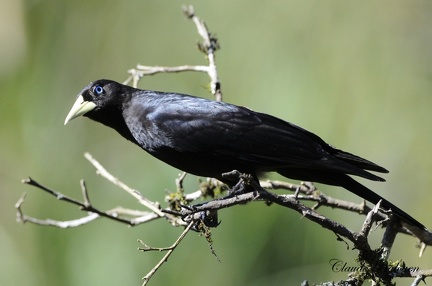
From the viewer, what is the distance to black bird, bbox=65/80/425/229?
4070 mm

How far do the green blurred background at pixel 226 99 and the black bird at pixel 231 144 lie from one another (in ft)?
2.91

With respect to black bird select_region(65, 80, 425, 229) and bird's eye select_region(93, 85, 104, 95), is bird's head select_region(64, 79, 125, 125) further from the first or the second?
black bird select_region(65, 80, 425, 229)

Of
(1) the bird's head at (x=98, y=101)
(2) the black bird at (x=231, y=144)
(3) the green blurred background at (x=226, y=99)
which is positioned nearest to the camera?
(2) the black bird at (x=231, y=144)

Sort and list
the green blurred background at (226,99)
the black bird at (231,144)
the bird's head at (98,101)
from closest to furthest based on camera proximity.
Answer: the black bird at (231,144) < the bird's head at (98,101) < the green blurred background at (226,99)

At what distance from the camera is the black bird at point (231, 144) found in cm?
407

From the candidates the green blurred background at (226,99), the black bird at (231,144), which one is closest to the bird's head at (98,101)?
the black bird at (231,144)

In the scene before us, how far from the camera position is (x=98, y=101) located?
4590mm

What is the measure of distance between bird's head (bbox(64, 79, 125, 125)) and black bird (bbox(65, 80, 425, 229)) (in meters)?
0.15

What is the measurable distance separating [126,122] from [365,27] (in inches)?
103

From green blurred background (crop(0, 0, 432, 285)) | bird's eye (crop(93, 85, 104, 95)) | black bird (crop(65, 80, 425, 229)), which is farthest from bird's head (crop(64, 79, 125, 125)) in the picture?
green blurred background (crop(0, 0, 432, 285))

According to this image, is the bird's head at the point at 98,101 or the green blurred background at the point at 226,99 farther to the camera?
the green blurred background at the point at 226,99

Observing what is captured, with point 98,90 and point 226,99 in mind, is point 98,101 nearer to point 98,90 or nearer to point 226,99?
point 98,90

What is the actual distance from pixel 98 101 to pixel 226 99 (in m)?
1.45

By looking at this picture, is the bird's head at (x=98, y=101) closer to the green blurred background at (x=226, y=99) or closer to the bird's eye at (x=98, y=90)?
the bird's eye at (x=98, y=90)
